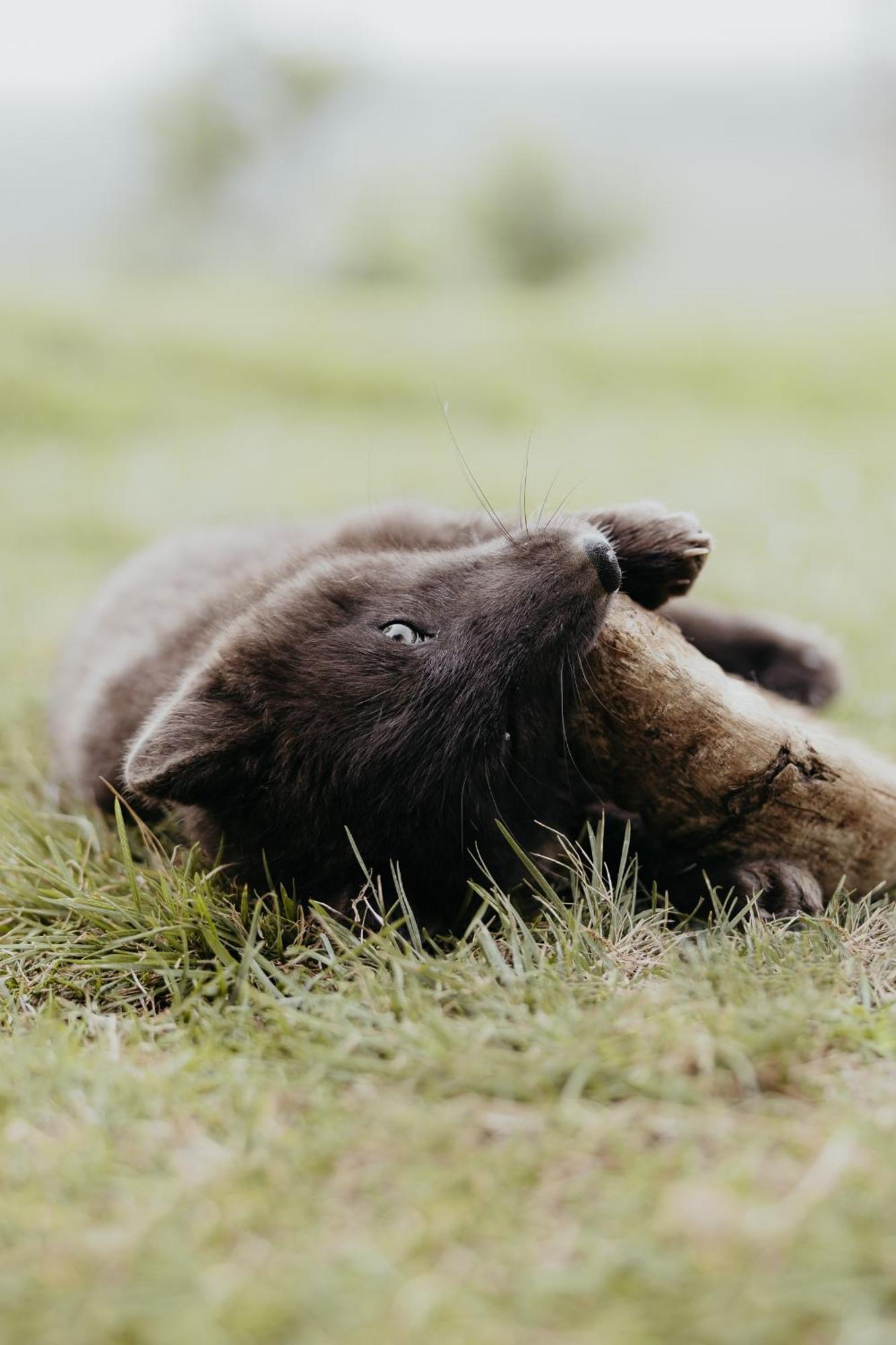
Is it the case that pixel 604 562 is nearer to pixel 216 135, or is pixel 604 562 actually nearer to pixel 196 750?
pixel 196 750

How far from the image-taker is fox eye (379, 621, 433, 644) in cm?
250

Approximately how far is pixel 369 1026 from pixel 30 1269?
71 cm

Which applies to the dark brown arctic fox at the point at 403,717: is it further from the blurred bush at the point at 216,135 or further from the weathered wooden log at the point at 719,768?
the blurred bush at the point at 216,135

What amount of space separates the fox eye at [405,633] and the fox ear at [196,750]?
358 millimetres

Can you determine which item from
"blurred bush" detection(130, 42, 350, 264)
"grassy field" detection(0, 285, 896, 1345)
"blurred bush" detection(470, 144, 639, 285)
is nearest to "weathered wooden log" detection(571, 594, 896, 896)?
"grassy field" detection(0, 285, 896, 1345)

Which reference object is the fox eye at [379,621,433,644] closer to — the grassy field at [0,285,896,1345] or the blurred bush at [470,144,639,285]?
the grassy field at [0,285,896,1345]

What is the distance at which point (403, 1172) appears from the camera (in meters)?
1.56

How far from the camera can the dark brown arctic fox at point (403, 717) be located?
93.7 inches

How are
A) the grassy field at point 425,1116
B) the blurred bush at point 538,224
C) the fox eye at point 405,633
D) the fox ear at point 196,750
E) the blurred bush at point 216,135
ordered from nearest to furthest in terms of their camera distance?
1. the grassy field at point 425,1116
2. the fox ear at point 196,750
3. the fox eye at point 405,633
4. the blurred bush at point 538,224
5. the blurred bush at point 216,135

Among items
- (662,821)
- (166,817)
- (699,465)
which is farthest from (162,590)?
(699,465)

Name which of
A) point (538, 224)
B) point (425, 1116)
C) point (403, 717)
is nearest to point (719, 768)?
point (403, 717)

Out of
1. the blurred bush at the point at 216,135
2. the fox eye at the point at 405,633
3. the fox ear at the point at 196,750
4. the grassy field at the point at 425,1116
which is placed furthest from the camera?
the blurred bush at the point at 216,135

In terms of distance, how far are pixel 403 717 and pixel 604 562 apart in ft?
1.89

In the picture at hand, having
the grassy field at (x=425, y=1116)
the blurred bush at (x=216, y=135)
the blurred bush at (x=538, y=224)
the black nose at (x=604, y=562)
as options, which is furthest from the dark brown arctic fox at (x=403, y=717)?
the blurred bush at (x=216, y=135)
